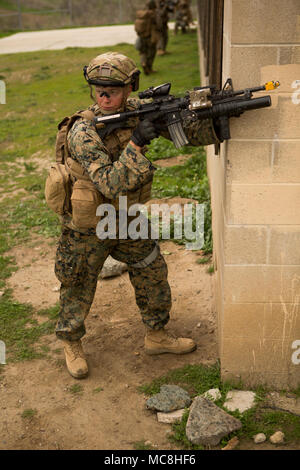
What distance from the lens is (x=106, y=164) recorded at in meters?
3.28

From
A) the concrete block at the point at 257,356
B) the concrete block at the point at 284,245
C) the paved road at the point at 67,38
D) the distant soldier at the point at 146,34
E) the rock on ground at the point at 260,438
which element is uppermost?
the paved road at the point at 67,38

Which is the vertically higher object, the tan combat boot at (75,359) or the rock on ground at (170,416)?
the tan combat boot at (75,359)

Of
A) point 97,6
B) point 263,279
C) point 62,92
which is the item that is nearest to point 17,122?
point 62,92

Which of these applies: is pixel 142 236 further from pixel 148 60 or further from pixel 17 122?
pixel 148 60

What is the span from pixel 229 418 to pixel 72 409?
0.96m

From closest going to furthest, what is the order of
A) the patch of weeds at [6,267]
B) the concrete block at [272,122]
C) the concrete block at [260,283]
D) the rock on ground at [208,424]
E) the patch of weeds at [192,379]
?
the concrete block at [272,122] → the rock on ground at [208,424] → the concrete block at [260,283] → the patch of weeds at [192,379] → the patch of weeds at [6,267]

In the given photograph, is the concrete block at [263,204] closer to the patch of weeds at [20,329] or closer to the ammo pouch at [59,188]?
the ammo pouch at [59,188]

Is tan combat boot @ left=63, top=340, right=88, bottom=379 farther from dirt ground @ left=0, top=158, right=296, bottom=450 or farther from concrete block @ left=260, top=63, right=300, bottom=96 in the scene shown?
concrete block @ left=260, top=63, right=300, bottom=96

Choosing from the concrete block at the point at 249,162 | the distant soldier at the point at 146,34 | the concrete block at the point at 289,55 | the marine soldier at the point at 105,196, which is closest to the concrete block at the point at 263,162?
the concrete block at the point at 249,162

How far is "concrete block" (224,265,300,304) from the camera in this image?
11.0 feet

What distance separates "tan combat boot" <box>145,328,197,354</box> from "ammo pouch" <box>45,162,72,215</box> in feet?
3.51

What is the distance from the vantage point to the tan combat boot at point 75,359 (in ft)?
12.6

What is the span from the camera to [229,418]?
3.21 metres

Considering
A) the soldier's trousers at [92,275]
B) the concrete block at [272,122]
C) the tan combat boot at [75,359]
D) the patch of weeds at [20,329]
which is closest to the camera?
the concrete block at [272,122]
